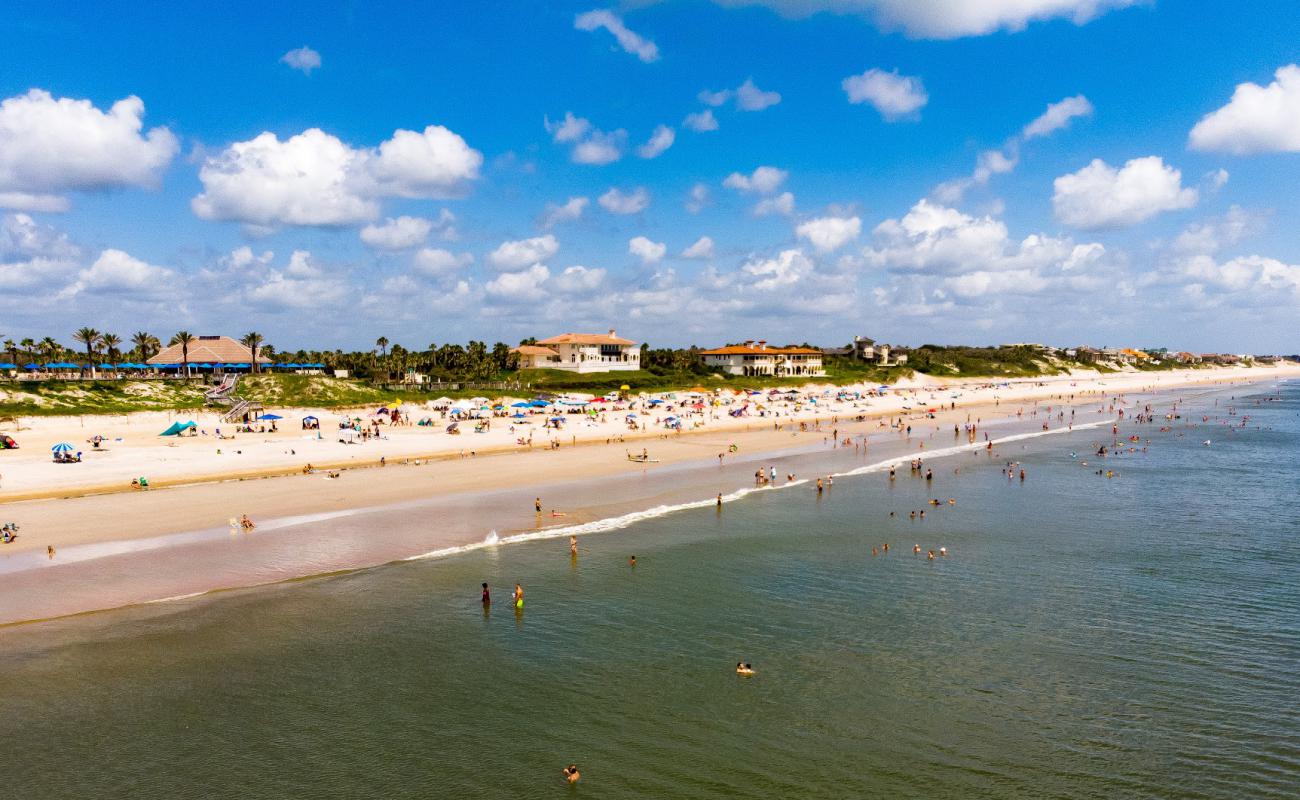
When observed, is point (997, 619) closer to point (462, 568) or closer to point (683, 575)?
point (683, 575)

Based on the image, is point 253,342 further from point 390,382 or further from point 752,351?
point 752,351

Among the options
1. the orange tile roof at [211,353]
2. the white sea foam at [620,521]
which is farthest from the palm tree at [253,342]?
the white sea foam at [620,521]

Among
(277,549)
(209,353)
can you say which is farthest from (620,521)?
(209,353)

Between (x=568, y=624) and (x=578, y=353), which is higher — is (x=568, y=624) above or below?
below

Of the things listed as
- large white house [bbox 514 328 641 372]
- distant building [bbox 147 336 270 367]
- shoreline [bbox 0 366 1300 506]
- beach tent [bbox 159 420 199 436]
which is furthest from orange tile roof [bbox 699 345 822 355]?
beach tent [bbox 159 420 199 436]

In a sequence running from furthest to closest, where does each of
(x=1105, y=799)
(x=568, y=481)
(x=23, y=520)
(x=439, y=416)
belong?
(x=439, y=416) < (x=568, y=481) < (x=23, y=520) < (x=1105, y=799)

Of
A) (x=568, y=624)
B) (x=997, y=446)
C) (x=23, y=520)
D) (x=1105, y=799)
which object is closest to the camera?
(x=1105, y=799)

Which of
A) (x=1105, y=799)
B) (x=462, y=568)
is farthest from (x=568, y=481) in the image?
(x=1105, y=799)
